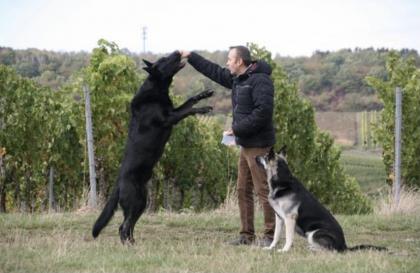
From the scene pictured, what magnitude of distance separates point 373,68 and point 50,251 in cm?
6958

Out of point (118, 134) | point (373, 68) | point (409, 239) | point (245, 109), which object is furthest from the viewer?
point (373, 68)

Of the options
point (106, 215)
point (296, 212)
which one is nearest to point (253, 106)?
point (296, 212)

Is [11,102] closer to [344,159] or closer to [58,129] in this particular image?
[58,129]

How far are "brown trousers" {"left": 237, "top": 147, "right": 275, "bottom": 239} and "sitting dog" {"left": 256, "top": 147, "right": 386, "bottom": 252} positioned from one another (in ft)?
0.40

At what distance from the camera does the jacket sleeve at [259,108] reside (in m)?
7.86

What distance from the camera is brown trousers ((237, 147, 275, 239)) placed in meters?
8.15

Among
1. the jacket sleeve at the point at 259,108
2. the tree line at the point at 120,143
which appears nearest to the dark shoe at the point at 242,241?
the jacket sleeve at the point at 259,108

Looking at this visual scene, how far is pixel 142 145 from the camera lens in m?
8.17

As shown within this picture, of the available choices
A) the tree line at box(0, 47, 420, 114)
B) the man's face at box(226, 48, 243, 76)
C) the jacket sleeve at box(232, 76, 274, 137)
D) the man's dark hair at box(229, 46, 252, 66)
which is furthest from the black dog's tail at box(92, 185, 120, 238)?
the tree line at box(0, 47, 420, 114)

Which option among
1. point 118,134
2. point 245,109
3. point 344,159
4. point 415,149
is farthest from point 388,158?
point 344,159

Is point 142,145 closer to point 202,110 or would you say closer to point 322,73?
point 202,110

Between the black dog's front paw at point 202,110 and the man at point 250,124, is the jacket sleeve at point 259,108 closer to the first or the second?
the man at point 250,124

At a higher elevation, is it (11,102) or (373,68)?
(373,68)

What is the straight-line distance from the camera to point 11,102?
16.2 metres
